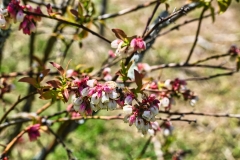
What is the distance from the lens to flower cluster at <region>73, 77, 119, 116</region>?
106 centimetres

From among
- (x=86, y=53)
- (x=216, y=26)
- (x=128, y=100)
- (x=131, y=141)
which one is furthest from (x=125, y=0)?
(x=128, y=100)

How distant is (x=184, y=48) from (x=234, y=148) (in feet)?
7.14

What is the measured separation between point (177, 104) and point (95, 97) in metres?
3.92

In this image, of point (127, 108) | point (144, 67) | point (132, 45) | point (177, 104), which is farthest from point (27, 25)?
point (177, 104)

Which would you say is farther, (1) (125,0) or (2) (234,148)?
(1) (125,0)

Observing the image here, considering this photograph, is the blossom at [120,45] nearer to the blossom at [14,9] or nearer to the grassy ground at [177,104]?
the blossom at [14,9]

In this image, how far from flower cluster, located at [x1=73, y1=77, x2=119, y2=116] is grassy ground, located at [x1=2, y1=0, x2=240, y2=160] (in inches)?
64.9

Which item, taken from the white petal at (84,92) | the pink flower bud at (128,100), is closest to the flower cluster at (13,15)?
the white petal at (84,92)

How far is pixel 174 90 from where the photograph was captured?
61.0 inches

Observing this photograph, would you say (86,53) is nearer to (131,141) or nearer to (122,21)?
(122,21)

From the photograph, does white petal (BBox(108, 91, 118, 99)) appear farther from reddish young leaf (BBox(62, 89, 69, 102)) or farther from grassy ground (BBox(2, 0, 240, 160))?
grassy ground (BBox(2, 0, 240, 160))

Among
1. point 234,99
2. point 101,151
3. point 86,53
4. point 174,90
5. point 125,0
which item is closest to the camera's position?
point 174,90

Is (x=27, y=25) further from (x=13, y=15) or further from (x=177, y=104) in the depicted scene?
(x=177, y=104)

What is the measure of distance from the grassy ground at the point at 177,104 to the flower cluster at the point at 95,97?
1.65m
